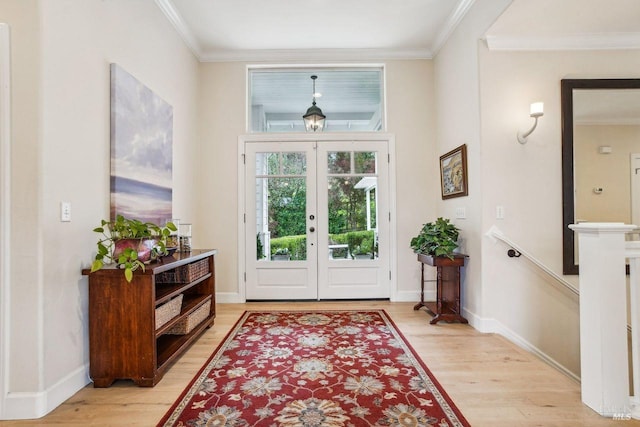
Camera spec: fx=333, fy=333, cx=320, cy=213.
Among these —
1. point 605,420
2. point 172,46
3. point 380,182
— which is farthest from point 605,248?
point 172,46

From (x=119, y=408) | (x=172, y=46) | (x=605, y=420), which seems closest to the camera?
(x=605, y=420)

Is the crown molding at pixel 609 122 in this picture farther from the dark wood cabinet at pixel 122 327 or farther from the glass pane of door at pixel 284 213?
the dark wood cabinet at pixel 122 327

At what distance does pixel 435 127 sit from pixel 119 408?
402 centimetres

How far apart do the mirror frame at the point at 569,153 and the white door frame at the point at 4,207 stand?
402cm

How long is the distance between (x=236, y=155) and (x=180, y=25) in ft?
4.78

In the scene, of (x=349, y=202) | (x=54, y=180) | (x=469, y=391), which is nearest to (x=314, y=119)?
(x=349, y=202)

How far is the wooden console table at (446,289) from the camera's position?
10.5 feet

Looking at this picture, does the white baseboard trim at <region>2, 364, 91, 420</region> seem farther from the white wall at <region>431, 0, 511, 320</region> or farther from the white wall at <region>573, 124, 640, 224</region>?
the white wall at <region>573, 124, 640, 224</region>

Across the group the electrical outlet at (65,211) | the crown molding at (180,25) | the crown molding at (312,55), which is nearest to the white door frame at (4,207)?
the electrical outlet at (65,211)

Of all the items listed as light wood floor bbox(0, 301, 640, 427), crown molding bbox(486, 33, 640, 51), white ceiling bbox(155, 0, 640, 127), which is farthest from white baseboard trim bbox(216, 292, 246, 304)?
crown molding bbox(486, 33, 640, 51)

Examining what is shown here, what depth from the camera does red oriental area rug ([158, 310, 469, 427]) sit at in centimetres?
173

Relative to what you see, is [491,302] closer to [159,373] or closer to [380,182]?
[380,182]

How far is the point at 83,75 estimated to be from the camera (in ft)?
6.77

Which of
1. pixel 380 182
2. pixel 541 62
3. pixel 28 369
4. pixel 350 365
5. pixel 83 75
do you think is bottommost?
pixel 350 365
